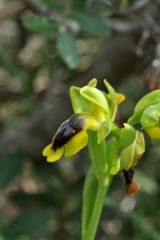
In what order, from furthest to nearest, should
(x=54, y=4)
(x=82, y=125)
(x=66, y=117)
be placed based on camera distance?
(x=66, y=117) → (x=54, y=4) → (x=82, y=125)

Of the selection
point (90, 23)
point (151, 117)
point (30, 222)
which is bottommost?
point (30, 222)

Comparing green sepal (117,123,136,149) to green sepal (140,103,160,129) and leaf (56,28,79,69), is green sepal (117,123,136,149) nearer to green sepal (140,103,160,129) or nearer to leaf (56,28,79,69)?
Answer: green sepal (140,103,160,129)

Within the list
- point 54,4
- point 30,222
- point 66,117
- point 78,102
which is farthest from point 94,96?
point 66,117

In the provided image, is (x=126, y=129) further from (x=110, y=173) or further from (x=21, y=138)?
(x=21, y=138)

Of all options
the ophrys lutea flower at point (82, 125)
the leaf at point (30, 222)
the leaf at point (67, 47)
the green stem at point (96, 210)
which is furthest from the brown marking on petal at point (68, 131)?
the leaf at point (30, 222)

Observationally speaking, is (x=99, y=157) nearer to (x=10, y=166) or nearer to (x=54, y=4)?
(x=54, y=4)
